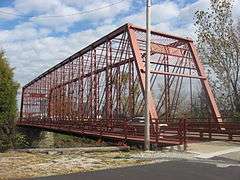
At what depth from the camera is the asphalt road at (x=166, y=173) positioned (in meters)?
11.7

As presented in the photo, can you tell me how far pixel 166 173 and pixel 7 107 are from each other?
11.8 m

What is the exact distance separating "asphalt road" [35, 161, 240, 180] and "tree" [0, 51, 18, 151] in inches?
393

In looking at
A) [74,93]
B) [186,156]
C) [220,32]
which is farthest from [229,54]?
[186,156]

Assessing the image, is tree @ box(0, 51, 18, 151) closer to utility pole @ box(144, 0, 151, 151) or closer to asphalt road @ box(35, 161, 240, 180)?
utility pole @ box(144, 0, 151, 151)

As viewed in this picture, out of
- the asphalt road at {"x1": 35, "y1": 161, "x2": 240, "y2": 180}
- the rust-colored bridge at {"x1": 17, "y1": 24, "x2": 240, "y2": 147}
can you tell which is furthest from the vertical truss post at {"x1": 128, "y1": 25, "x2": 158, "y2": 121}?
the asphalt road at {"x1": 35, "y1": 161, "x2": 240, "y2": 180}

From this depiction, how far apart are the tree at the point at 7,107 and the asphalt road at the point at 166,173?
32.8 feet

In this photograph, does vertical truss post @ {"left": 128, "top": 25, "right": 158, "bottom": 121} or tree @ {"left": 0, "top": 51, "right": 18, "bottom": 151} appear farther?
vertical truss post @ {"left": 128, "top": 25, "right": 158, "bottom": 121}

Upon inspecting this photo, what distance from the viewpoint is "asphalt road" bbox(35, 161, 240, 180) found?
11672 mm

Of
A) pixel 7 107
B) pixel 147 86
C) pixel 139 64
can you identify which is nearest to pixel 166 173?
pixel 147 86

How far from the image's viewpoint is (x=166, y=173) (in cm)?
1248

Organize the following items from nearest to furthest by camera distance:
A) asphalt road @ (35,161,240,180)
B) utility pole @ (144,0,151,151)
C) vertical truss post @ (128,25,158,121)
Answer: asphalt road @ (35,161,240,180), utility pole @ (144,0,151,151), vertical truss post @ (128,25,158,121)

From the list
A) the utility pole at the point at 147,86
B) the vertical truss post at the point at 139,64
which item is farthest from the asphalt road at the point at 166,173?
the vertical truss post at the point at 139,64

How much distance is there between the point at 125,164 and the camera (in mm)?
14742

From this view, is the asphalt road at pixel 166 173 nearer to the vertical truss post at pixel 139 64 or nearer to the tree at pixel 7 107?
the tree at pixel 7 107
